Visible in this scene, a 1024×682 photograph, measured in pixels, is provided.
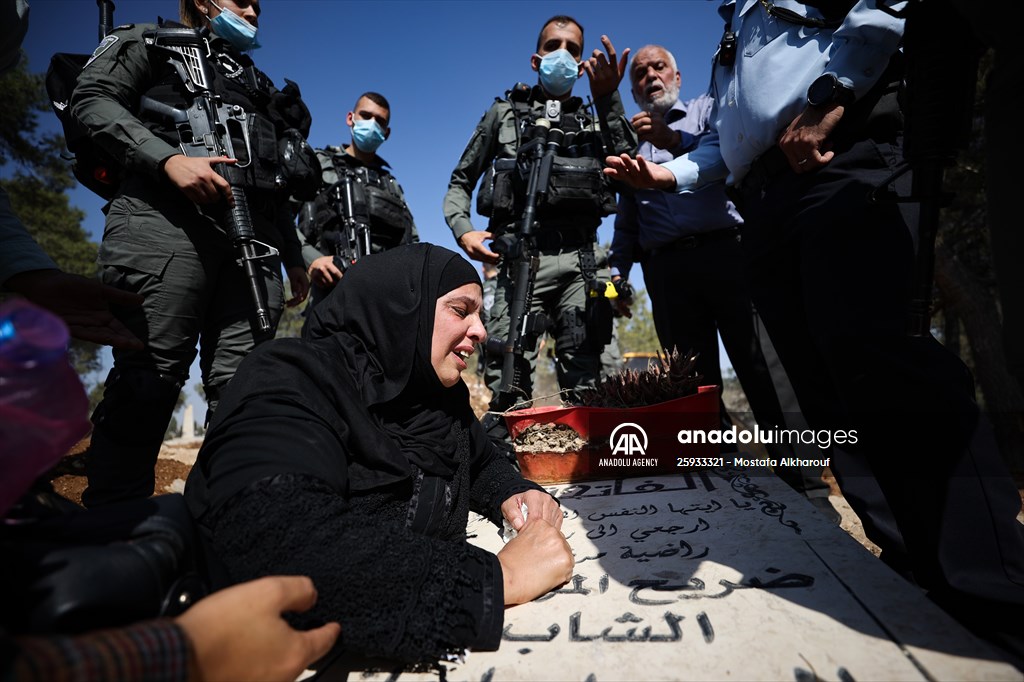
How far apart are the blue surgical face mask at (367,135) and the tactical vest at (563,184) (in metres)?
1.49

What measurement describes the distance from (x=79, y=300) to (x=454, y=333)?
1.12 meters

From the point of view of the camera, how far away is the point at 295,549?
1057 mm

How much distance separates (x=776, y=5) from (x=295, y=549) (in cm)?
217

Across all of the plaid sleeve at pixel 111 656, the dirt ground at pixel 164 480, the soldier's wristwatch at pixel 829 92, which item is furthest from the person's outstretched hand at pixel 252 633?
the dirt ground at pixel 164 480

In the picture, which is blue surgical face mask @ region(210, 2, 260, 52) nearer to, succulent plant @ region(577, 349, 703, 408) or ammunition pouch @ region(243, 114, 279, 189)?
ammunition pouch @ region(243, 114, 279, 189)

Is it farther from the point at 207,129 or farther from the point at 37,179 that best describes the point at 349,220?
the point at 37,179

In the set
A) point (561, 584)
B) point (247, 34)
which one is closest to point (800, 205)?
point (561, 584)

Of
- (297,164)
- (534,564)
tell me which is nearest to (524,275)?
(297,164)

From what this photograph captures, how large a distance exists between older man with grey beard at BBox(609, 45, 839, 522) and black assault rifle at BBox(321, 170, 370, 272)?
2102 mm

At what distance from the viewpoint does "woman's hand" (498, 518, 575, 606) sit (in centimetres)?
139

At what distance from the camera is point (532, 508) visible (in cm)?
180

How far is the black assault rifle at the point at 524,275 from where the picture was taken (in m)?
3.47

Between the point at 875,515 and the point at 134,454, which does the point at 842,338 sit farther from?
the point at 134,454

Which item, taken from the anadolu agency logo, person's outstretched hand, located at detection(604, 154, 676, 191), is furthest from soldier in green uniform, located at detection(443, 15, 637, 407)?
person's outstretched hand, located at detection(604, 154, 676, 191)
